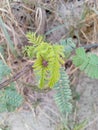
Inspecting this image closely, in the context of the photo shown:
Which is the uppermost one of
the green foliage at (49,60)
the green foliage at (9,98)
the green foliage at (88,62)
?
the green foliage at (49,60)

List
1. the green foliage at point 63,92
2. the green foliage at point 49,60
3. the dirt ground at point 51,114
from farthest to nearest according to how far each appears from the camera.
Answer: the dirt ground at point 51,114 → the green foliage at point 63,92 → the green foliage at point 49,60

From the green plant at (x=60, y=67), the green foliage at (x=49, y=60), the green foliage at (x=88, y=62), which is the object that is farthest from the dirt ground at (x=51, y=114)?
the green foliage at (x=49, y=60)

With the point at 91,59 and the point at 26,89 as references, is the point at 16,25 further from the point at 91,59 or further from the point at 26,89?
the point at 91,59

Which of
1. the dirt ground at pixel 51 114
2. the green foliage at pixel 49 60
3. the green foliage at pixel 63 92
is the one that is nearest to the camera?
the green foliage at pixel 49 60

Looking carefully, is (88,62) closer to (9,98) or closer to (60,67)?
(60,67)

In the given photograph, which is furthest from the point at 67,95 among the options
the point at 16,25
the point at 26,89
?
the point at 16,25

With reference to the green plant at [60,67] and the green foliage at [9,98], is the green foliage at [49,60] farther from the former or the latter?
the green foliage at [9,98]

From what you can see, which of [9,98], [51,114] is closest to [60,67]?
[9,98]
